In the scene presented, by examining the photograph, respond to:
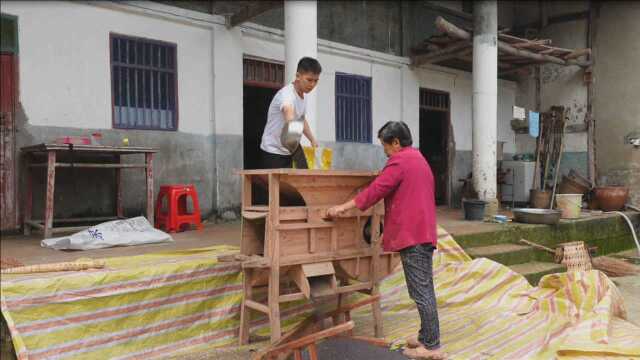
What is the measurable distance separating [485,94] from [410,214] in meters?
5.86

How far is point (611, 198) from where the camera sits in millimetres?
9703

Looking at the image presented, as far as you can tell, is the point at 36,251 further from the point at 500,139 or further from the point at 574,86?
the point at 574,86

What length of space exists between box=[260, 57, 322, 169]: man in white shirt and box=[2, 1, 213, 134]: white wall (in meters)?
3.34

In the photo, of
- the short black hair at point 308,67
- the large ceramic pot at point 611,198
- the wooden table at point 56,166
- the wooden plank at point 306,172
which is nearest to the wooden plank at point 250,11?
the wooden table at point 56,166

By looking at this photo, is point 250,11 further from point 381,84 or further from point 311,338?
point 311,338

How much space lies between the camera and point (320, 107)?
28.4 ft

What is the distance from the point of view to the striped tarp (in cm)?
318

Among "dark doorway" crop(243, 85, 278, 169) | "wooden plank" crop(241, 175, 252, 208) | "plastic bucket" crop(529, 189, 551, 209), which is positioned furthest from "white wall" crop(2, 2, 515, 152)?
"wooden plank" crop(241, 175, 252, 208)

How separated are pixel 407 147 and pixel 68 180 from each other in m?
4.54

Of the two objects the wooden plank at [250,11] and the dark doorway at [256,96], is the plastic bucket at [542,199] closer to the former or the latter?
the dark doorway at [256,96]

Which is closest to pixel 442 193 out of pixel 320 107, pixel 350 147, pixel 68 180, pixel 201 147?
pixel 350 147

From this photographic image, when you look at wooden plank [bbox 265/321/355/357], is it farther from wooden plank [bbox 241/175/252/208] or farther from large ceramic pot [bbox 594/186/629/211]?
large ceramic pot [bbox 594/186/629/211]

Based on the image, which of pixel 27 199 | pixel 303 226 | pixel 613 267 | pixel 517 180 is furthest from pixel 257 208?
pixel 517 180

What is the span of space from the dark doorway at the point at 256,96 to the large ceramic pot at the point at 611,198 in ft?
21.9
